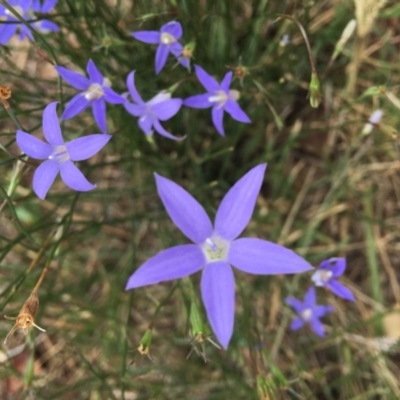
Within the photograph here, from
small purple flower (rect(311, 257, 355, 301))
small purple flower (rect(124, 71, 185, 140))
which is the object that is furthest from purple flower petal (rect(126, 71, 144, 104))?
small purple flower (rect(311, 257, 355, 301))

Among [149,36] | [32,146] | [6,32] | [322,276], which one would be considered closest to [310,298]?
[322,276]

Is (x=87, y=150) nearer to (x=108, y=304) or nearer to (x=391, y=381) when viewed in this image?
(x=108, y=304)

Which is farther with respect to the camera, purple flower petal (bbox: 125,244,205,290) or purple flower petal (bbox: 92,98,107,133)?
purple flower petal (bbox: 92,98,107,133)

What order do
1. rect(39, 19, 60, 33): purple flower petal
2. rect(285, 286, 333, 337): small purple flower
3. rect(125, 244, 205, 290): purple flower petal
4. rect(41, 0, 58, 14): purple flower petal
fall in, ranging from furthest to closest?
1. rect(285, 286, 333, 337): small purple flower
2. rect(39, 19, 60, 33): purple flower petal
3. rect(41, 0, 58, 14): purple flower petal
4. rect(125, 244, 205, 290): purple flower petal

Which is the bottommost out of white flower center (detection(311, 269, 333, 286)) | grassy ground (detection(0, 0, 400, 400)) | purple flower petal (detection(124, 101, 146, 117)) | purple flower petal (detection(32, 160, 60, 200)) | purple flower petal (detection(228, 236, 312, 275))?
grassy ground (detection(0, 0, 400, 400))

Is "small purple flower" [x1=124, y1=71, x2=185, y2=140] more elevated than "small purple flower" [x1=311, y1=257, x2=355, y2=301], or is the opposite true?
"small purple flower" [x1=124, y1=71, x2=185, y2=140]

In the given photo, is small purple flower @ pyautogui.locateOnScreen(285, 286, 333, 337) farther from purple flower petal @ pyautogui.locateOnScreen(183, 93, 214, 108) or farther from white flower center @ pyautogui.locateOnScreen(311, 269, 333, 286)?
purple flower petal @ pyautogui.locateOnScreen(183, 93, 214, 108)

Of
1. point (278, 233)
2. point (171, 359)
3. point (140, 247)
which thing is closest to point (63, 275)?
point (140, 247)
